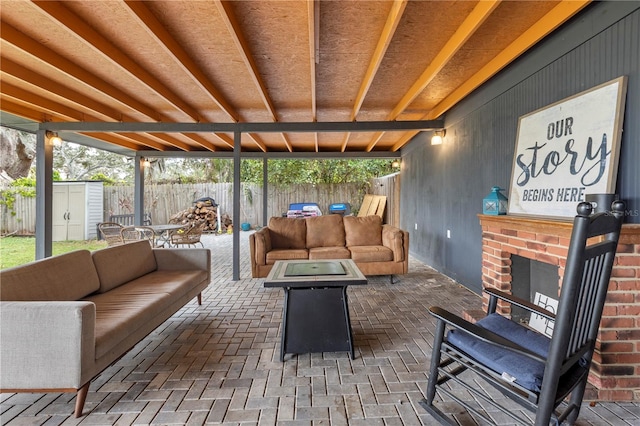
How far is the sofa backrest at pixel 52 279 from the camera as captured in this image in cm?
182

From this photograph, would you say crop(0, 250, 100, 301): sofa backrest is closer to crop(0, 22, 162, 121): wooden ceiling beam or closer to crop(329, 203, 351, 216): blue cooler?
crop(0, 22, 162, 121): wooden ceiling beam

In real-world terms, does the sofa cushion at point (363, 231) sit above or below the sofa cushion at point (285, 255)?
above

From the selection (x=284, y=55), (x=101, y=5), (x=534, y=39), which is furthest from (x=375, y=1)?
(x=101, y=5)

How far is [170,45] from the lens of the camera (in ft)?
8.41

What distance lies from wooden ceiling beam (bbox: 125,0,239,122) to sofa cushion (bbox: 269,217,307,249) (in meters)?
2.04

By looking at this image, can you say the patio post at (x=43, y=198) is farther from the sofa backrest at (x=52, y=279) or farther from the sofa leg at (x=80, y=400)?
the sofa leg at (x=80, y=400)

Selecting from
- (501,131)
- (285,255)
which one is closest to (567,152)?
(501,131)

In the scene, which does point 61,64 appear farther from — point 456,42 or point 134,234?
point 456,42

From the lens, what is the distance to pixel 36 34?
258cm

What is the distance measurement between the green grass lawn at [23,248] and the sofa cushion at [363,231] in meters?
5.96

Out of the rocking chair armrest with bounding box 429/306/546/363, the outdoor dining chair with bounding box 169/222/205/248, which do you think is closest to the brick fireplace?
the rocking chair armrest with bounding box 429/306/546/363

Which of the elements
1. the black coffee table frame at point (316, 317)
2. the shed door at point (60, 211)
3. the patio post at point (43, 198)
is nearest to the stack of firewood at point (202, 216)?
the shed door at point (60, 211)

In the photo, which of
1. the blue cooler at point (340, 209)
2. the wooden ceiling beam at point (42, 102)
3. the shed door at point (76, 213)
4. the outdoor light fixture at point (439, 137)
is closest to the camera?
the wooden ceiling beam at point (42, 102)

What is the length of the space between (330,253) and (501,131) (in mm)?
2595
